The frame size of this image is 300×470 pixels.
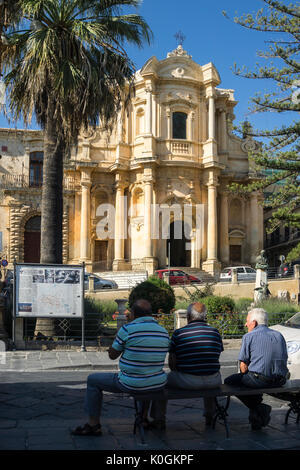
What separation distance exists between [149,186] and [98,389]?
30424 millimetres

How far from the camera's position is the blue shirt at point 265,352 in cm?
563

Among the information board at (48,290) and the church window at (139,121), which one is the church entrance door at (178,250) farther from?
the information board at (48,290)

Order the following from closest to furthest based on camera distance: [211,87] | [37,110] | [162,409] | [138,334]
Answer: [138,334]
[162,409]
[37,110]
[211,87]

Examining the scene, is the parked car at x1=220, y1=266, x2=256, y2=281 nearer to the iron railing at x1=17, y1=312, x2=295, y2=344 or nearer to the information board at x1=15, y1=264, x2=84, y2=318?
the iron railing at x1=17, y1=312, x2=295, y2=344

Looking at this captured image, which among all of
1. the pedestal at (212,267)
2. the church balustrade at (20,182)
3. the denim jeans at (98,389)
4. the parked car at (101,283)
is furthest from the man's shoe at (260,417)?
the church balustrade at (20,182)

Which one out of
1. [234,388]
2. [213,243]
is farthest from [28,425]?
[213,243]

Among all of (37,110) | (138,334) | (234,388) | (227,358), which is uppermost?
(37,110)

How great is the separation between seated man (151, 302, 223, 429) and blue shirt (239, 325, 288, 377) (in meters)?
0.43

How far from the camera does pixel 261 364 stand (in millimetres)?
5645

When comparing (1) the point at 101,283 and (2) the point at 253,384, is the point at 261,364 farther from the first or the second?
(1) the point at 101,283

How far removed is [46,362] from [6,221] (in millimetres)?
27530

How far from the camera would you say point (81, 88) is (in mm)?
14117

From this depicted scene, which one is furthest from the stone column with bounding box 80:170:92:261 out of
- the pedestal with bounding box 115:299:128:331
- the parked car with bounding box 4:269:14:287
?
the pedestal with bounding box 115:299:128:331

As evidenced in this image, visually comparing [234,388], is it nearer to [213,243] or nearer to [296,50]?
[296,50]
